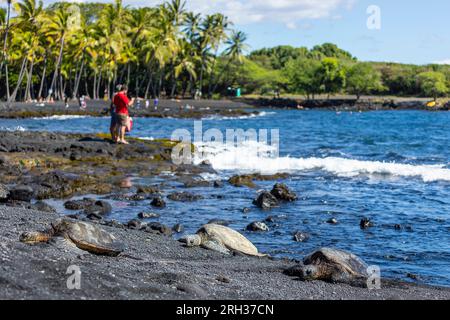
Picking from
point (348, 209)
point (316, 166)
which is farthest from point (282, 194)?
point (316, 166)

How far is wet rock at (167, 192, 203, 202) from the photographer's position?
16117mm

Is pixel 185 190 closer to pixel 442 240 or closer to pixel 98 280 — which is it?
pixel 442 240

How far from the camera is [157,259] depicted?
352 inches

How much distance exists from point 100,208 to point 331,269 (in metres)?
6.84

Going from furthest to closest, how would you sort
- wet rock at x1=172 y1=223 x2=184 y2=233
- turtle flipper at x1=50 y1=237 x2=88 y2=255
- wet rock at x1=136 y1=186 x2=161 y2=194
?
wet rock at x1=136 y1=186 x2=161 y2=194 → wet rock at x1=172 y1=223 x2=184 y2=233 → turtle flipper at x1=50 y1=237 x2=88 y2=255

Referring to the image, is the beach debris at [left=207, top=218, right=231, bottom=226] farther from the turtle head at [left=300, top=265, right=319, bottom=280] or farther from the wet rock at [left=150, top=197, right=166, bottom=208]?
the turtle head at [left=300, top=265, right=319, bottom=280]

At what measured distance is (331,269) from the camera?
8594 millimetres

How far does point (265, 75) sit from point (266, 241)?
331 ft

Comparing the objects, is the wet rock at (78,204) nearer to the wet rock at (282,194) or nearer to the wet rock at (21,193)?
the wet rock at (21,193)

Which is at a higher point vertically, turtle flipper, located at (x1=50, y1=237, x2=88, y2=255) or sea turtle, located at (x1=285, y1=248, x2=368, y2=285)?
turtle flipper, located at (x1=50, y1=237, x2=88, y2=255)

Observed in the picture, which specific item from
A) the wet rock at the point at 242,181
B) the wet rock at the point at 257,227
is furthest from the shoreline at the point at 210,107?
the wet rock at the point at 257,227

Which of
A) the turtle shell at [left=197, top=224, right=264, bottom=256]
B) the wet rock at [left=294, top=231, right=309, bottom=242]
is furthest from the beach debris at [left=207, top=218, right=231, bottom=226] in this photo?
the turtle shell at [left=197, top=224, right=264, bottom=256]

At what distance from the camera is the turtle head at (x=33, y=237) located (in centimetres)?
A: 805

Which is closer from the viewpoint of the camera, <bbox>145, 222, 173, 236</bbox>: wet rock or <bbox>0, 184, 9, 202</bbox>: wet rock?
<bbox>145, 222, 173, 236</bbox>: wet rock
